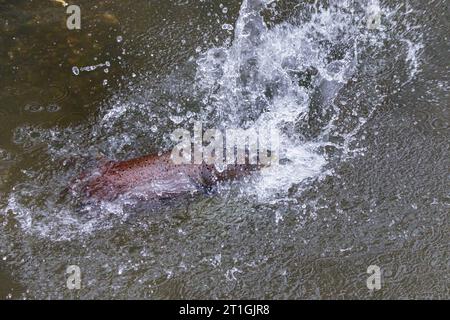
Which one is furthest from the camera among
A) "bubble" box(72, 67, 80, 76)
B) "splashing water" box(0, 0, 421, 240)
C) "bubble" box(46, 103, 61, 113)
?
"bubble" box(72, 67, 80, 76)

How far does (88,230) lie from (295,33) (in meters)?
2.98

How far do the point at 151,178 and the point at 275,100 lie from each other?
5.07ft

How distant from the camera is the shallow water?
14.2ft

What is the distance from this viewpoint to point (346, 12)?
19.1ft

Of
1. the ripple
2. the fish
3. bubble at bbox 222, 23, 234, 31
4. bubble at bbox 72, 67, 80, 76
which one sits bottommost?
the fish

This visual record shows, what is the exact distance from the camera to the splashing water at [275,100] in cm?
474

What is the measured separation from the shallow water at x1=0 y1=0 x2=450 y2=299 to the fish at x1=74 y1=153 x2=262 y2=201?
109mm

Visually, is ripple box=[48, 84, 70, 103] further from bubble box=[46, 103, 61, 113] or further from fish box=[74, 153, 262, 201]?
fish box=[74, 153, 262, 201]

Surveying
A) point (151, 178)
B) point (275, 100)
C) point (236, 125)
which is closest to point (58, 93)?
point (151, 178)

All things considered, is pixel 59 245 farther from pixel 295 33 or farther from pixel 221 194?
pixel 295 33

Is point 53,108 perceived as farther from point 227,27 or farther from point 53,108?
point 227,27

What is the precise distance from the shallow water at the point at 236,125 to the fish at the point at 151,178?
0.11 meters

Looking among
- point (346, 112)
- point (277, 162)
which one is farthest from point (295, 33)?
point (277, 162)

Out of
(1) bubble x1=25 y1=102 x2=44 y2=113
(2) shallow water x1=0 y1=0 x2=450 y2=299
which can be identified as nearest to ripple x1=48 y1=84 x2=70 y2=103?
(2) shallow water x1=0 y1=0 x2=450 y2=299
